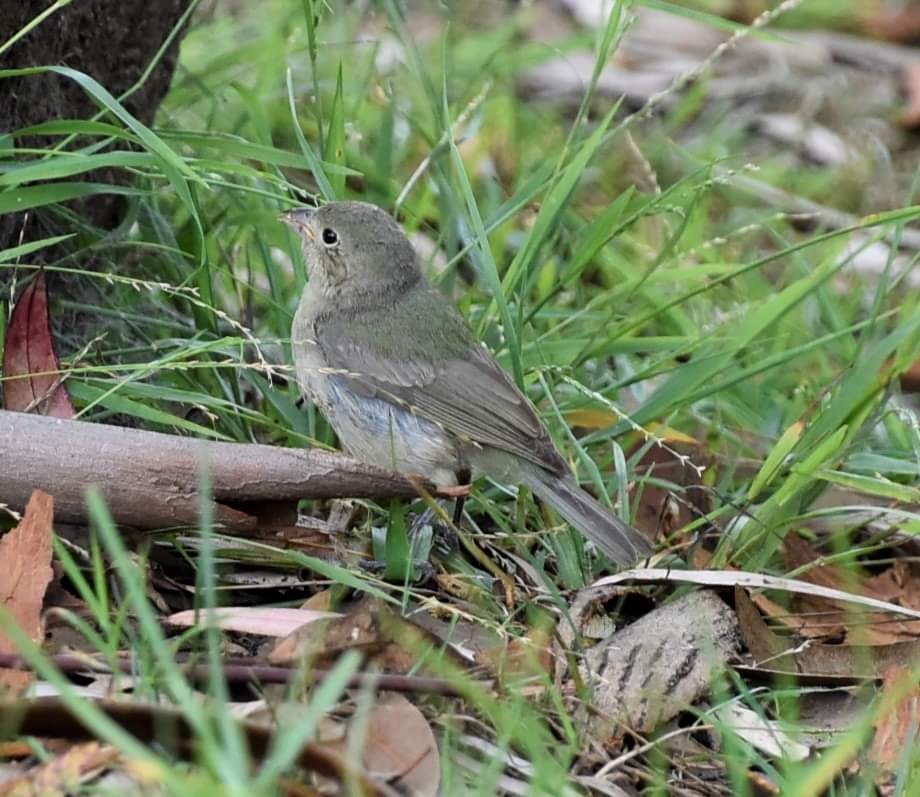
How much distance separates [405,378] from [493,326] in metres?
0.33

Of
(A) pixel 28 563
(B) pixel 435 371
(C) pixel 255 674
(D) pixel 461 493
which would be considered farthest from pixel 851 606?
(A) pixel 28 563

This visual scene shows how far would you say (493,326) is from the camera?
489 cm

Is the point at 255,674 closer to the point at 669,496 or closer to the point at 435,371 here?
the point at 435,371

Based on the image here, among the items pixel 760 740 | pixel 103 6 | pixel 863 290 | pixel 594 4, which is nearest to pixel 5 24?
pixel 103 6

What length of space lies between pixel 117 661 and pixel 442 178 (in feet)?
7.67

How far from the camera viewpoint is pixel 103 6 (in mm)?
4508

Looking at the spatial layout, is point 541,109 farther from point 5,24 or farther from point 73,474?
point 73,474

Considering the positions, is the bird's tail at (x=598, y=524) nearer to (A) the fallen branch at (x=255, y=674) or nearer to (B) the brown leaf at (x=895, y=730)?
(B) the brown leaf at (x=895, y=730)

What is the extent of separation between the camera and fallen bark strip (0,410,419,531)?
11.5ft

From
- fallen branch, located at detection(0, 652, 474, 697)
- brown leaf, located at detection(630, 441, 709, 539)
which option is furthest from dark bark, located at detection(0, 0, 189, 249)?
brown leaf, located at detection(630, 441, 709, 539)

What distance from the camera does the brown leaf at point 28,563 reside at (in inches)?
131

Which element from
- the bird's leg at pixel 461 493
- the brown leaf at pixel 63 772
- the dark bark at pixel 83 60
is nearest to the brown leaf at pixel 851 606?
the bird's leg at pixel 461 493

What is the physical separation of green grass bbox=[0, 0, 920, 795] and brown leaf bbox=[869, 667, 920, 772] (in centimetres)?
9

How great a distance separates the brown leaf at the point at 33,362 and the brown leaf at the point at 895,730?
2042 millimetres
